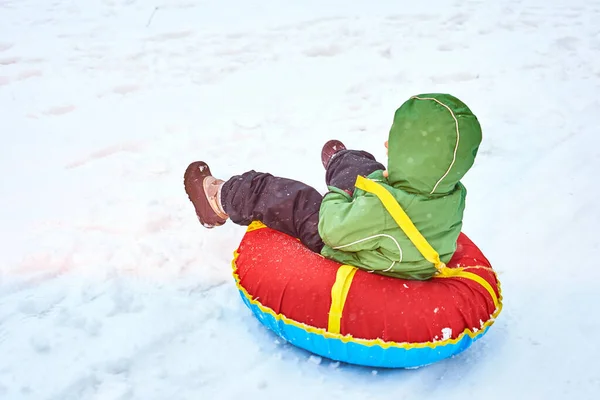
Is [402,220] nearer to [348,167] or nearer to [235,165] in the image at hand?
[348,167]

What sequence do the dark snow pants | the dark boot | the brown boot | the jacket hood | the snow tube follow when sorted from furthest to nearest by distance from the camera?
the dark boot → the brown boot → the dark snow pants → the snow tube → the jacket hood

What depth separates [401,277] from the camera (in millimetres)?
2404

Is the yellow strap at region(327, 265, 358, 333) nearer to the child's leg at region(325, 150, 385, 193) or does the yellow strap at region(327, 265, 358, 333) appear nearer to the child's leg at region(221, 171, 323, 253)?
the child's leg at region(221, 171, 323, 253)

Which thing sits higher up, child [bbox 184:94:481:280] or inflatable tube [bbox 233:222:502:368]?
child [bbox 184:94:481:280]

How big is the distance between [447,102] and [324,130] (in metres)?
2.07

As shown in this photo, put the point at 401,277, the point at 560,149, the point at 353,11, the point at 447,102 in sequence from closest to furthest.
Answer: the point at 447,102, the point at 401,277, the point at 560,149, the point at 353,11

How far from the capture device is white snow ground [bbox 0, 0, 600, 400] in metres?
2.36

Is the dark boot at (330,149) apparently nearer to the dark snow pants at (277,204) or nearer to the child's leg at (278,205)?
the dark snow pants at (277,204)

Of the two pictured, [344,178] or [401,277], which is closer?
[401,277]

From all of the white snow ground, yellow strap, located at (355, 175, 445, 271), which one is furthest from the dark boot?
yellow strap, located at (355, 175, 445, 271)

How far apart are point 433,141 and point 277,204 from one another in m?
0.72

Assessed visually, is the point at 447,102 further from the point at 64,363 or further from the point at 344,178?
the point at 64,363

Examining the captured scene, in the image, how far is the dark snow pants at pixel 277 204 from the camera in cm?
257

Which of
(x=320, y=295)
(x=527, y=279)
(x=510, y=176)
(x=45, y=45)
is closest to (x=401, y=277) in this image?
(x=320, y=295)
